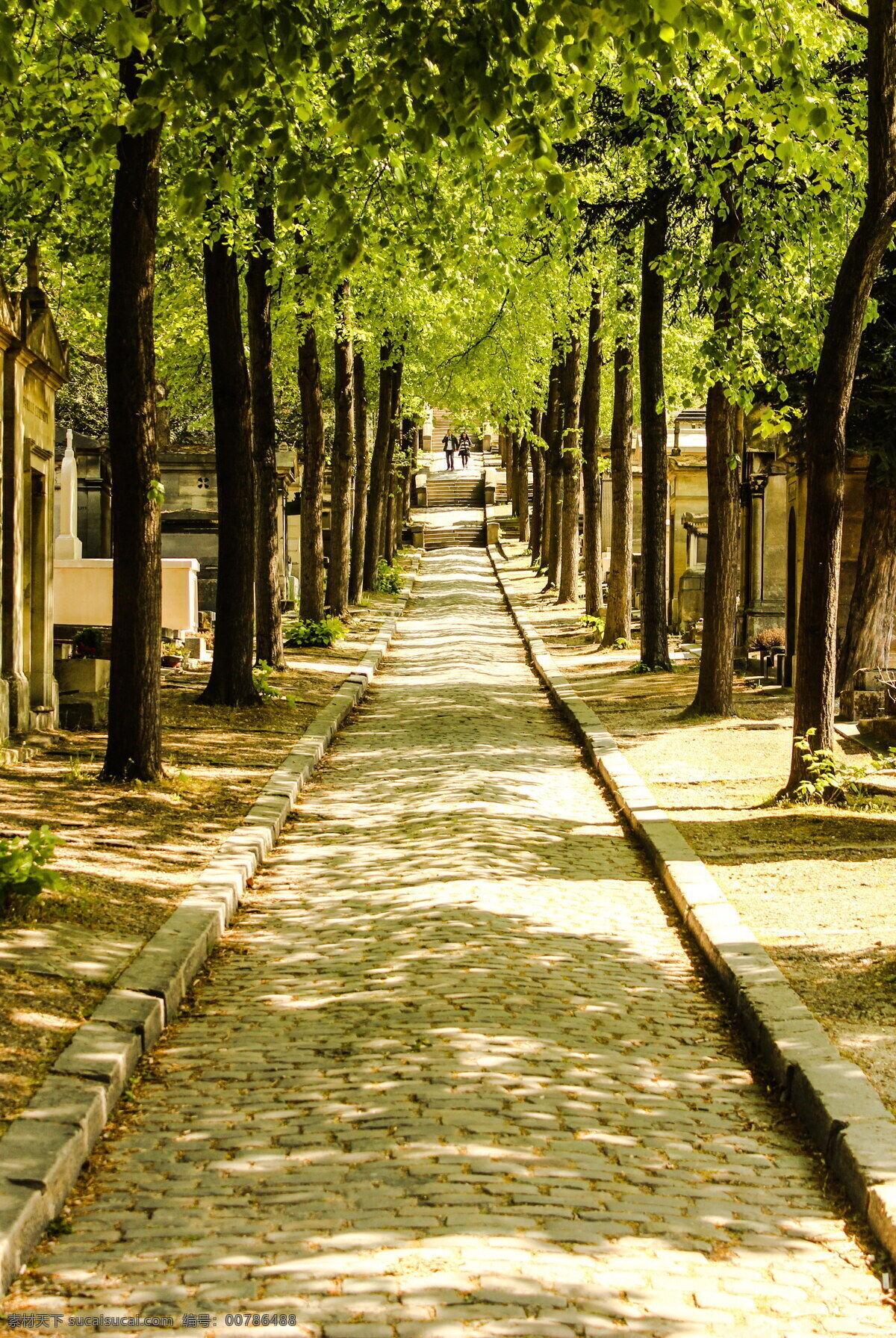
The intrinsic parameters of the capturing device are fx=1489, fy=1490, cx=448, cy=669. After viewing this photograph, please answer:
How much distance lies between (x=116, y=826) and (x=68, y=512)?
16974 mm

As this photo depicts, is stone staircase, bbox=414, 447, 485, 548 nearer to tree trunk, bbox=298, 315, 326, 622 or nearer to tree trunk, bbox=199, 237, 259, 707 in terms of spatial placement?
tree trunk, bbox=298, 315, 326, 622

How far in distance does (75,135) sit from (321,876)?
6.60 meters

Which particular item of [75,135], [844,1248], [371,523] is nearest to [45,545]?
[75,135]

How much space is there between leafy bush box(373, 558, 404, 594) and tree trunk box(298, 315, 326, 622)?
42.5ft

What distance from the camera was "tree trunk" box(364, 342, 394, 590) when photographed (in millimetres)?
35281

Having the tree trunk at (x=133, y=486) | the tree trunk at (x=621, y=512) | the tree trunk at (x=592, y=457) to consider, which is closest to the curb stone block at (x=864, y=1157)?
the tree trunk at (x=133, y=486)

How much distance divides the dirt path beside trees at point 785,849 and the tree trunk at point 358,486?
551 inches

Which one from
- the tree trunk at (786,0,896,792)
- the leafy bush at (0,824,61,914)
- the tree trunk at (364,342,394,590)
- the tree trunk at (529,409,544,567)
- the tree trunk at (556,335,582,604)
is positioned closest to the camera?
the leafy bush at (0,824,61,914)

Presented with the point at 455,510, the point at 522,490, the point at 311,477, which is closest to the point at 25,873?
the point at 311,477

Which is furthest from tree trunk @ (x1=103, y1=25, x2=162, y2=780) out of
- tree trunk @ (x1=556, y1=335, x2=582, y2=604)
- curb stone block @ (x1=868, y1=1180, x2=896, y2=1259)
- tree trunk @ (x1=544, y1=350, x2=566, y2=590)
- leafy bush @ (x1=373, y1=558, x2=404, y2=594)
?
leafy bush @ (x1=373, y1=558, x2=404, y2=594)

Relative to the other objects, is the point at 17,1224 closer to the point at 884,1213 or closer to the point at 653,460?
the point at 884,1213

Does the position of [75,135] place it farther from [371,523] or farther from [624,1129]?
[371,523]

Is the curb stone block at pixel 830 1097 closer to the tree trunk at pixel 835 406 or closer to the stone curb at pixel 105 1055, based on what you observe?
the stone curb at pixel 105 1055

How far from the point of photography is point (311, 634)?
23797 mm
